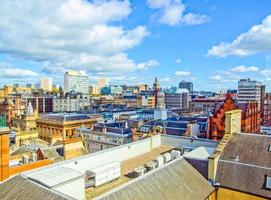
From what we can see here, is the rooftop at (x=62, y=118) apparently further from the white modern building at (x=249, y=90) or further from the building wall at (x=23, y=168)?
the white modern building at (x=249, y=90)

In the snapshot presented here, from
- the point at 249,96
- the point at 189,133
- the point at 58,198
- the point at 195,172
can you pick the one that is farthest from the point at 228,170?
the point at 249,96

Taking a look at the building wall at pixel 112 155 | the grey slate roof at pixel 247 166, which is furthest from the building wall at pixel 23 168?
the grey slate roof at pixel 247 166

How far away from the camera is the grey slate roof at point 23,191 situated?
15.5 meters

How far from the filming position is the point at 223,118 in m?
48.4

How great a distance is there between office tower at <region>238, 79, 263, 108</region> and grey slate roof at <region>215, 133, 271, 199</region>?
15221 cm

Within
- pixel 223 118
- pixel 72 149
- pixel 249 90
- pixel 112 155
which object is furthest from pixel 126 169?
pixel 249 90

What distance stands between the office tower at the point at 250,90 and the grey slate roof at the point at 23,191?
16596 cm

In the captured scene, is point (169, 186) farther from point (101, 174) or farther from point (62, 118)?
point (62, 118)

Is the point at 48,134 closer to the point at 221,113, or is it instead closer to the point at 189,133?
the point at 189,133

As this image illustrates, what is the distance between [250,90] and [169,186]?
541 ft

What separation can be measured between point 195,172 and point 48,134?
76.4m

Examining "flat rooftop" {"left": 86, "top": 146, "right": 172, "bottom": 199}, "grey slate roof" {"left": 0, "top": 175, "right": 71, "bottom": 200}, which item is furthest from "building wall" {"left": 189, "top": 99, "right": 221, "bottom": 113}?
"grey slate roof" {"left": 0, "top": 175, "right": 71, "bottom": 200}

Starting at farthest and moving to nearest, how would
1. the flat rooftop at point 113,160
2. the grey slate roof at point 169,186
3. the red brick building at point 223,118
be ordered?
the red brick building at point 223,118 → the flat rooftop at point 113,160 → the grey slate roof at point 169,186

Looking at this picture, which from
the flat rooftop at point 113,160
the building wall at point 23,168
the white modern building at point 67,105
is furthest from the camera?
the white modern building at point 67,105
